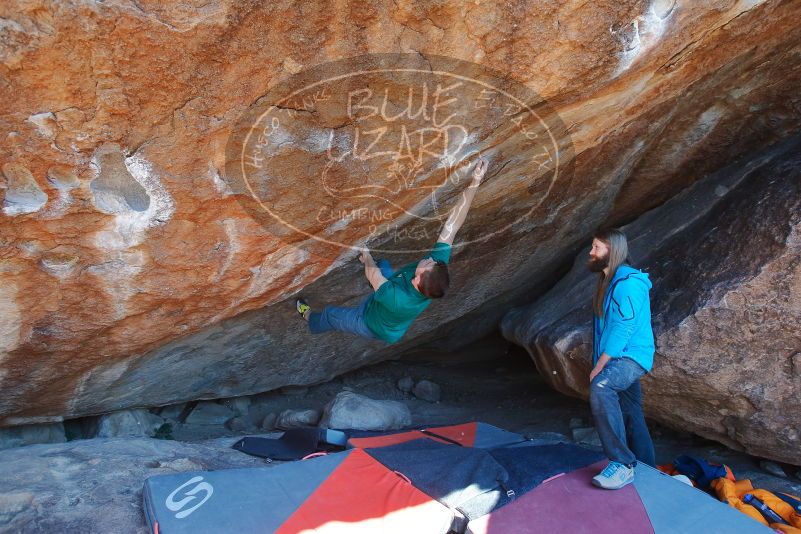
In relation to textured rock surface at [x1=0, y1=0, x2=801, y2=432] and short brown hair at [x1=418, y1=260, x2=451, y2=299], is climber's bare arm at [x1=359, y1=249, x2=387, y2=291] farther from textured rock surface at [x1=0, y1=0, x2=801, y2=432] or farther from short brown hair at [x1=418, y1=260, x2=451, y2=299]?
short brown hair at [x1=418, y1=260, x2=451, y2=299]

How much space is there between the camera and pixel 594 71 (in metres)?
2.95

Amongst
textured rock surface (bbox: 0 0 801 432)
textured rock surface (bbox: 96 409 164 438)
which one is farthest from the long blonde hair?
textured rock surface (bbox: 96 409 164 438)

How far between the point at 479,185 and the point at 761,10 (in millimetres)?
1654

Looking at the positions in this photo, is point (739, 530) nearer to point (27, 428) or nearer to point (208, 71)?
point (208, 71)

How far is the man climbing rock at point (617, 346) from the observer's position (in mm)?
3234

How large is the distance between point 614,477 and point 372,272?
165cm

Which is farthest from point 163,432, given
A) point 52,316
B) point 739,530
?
point 739,530

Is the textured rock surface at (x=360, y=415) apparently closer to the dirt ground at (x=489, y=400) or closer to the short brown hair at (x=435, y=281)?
the dirt ground at (x=489, y=400)

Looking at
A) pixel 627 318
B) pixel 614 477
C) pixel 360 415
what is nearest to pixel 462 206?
pixel 627 318

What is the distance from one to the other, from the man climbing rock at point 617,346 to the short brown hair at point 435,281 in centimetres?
83

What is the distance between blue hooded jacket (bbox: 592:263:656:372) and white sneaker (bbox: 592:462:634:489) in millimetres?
521

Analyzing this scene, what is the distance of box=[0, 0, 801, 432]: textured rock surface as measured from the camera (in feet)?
7.92

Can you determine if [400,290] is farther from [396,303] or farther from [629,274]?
[629,274]

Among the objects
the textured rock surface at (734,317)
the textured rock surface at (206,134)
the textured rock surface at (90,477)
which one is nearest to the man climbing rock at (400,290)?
the textured rock surface at (206,134)
